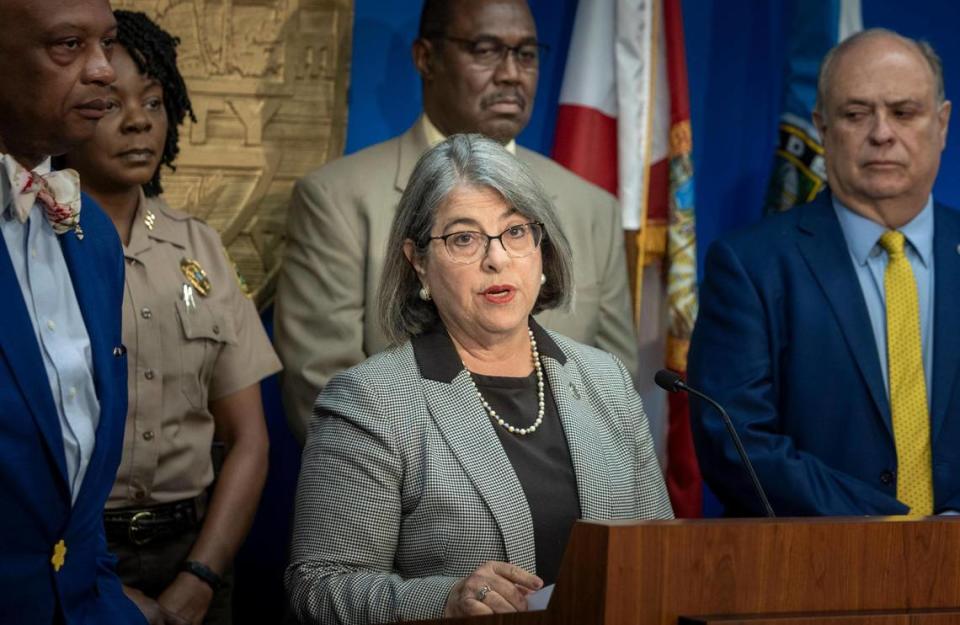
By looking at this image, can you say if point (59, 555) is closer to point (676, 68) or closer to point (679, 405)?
point (679, 405)

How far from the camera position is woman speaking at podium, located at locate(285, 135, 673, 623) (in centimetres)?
253

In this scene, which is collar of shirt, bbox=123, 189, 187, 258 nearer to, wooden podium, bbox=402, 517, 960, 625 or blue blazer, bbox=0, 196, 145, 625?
blue blazer, bbox=0, 196, 145, 625

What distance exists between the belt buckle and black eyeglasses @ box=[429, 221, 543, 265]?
3.12 ft

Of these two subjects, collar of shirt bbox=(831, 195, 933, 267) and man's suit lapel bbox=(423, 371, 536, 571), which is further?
collar of shirt bbox=(831, 195, 933, 267)

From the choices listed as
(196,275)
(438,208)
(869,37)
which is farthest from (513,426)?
(869,37)

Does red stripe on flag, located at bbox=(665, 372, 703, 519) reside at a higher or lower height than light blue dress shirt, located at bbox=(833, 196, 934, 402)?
lower

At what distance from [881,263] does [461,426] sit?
1.47 m

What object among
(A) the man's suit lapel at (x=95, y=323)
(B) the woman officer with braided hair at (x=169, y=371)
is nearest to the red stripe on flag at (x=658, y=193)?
(B) the woman officer with braided hair at (x=169, y=371)

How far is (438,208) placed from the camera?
275 centimetres

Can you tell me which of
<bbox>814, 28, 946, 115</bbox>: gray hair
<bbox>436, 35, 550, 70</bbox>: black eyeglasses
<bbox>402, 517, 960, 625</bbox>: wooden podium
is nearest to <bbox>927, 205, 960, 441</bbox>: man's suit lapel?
<bbox>814, 28, 946, 115</bbox>: gray hair

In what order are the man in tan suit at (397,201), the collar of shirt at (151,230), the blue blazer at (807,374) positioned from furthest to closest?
the man in tan suit at (397,201) < the blue blazer at (807,374) < the collar of shirt at (151,230)

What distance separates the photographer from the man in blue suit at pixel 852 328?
135 inches

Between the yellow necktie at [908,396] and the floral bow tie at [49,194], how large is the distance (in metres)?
2.06

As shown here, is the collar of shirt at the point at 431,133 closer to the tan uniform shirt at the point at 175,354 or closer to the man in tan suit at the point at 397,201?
the man in tan suit at the point at 397,201
